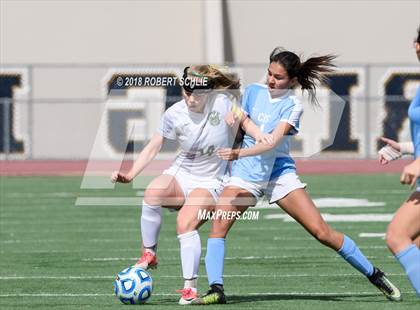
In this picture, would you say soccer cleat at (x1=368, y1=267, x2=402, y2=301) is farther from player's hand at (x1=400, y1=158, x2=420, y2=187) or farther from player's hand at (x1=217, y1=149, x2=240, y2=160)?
player's hand at (x1=400, y1=158, x2=420, y2=187)

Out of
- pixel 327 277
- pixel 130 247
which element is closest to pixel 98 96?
pixel 130 247

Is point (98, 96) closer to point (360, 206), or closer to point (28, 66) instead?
point (28, 66)

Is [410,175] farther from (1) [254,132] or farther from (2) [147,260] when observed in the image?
(2) [147,260]

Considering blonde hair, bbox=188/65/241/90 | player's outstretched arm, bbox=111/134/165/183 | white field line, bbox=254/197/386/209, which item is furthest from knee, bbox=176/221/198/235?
white field line, bbox=254/197/386/209

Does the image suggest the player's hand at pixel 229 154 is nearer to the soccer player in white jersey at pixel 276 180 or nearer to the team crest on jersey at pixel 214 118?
the soccer player in white jersey at pixel 276 180

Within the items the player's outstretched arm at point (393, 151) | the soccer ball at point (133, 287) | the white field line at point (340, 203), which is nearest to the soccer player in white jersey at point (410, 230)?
the player's outstretched arm at point (393, 151)

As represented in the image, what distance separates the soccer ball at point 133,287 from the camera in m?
8.92

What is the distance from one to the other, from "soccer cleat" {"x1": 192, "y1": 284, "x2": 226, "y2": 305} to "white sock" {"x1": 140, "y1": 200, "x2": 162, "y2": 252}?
0.62 meters

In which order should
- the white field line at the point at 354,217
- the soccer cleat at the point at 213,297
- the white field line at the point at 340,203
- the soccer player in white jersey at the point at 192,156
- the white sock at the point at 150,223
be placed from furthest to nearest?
1. the white field line at the point at 340,203
2. the white field line at the point at 354,217
3. the white sock at the point at 150,223
4. the soccer player in white jersey at the point at 192,156
5. the soccer cleat at the point at 213,297

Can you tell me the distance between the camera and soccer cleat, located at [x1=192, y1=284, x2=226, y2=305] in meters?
8.91

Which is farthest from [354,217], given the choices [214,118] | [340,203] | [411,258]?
[411,258]

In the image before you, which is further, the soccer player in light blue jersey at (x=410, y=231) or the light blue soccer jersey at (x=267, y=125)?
the light blue soccer jersey at (x=267, y=125)

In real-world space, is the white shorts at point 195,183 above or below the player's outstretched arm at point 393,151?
below

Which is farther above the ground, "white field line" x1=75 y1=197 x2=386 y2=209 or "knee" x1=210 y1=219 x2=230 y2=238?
"knee" x1=210 y1=219 x2=230 y2=238
